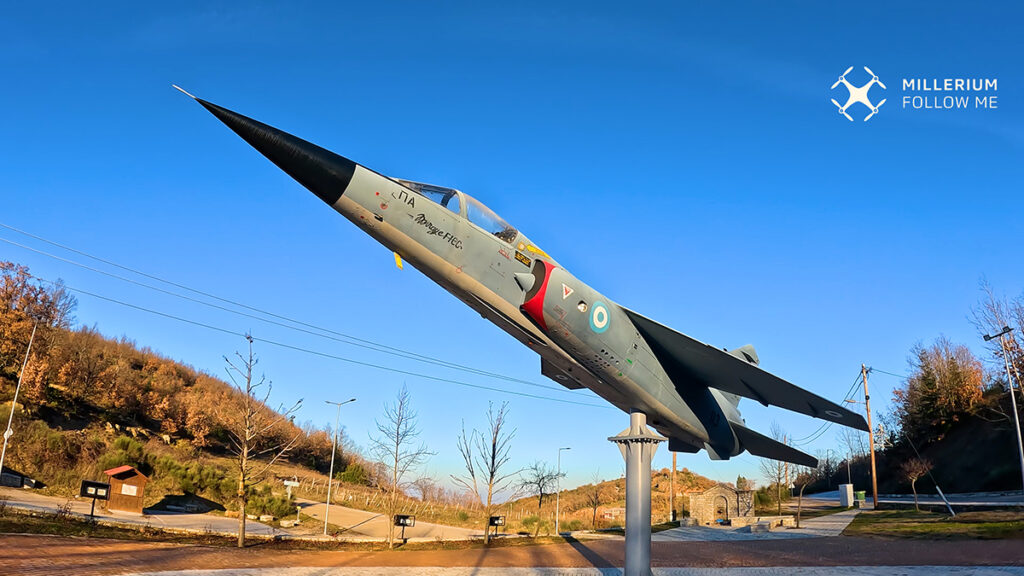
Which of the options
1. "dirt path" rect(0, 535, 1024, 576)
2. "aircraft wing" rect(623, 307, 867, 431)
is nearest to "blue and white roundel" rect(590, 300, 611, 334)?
"aircraft wing" rect(623, 307, 867, 431)

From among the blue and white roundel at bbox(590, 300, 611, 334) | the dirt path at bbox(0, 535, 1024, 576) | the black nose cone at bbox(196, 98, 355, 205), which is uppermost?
the black nose cone at bbox(196, 98, 355, 205)

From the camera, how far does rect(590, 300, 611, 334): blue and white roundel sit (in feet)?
34.1

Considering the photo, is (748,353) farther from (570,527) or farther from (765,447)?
(570,527)

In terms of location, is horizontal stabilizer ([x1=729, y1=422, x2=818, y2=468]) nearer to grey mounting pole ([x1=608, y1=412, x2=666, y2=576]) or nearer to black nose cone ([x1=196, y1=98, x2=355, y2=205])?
grey mounting pole ([x1=608, y1=412, x2=666, y2=576])

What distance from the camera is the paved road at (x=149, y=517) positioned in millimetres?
22394

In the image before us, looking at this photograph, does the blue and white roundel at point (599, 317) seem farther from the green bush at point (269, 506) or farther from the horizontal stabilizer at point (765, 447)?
the green bush at point (269, 506)

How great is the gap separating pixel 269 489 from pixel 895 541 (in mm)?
28658

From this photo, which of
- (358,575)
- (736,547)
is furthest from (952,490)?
(358,575)

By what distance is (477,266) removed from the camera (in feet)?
31.5

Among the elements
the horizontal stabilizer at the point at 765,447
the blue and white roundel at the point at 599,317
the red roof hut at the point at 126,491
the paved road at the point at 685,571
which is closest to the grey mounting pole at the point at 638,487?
the blue and white roundel at the point at 599,317

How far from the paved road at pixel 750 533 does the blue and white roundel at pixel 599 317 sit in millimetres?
18896

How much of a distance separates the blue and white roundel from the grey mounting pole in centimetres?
249

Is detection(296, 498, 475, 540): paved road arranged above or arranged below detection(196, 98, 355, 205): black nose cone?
below

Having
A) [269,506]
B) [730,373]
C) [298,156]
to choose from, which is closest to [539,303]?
[298,156]
